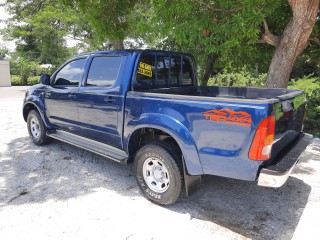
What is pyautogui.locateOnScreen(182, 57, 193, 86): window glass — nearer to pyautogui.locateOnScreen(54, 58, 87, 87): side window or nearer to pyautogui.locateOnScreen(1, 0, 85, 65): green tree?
pyautogui.locateOnScreen(54, 58, 87, 87): side window

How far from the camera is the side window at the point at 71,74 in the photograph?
440 centimetres

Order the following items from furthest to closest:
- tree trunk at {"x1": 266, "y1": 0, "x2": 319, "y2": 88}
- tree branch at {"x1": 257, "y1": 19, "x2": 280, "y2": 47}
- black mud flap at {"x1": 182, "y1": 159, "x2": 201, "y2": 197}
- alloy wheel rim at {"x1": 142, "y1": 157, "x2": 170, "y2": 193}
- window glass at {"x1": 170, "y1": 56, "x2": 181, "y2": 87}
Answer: tree branch at {"x1": 257, "y1": 19, "x2": 280, "y2": 47}, tree trunk at {"x1": 266, "y1": 0, "x2": 319, "y2": 88}, window glass at {"x1": 170, "y1": 56, "x2": 181, "y2": 87}, alloy wheel rim at {"x1": 142, "y1": 157, "x2": 170, "y2": 193}, black mud flap at {"x1": 182, "y1": 159, "x2": 201, "y2": 197}

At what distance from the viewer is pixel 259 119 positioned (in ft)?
8.02

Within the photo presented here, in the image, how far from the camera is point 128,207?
3.27 metres

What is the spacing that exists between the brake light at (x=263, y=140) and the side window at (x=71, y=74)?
3.02 meters

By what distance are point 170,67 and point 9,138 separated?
4.49m

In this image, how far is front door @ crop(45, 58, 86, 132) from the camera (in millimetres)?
4406

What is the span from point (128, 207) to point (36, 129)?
3358 mm

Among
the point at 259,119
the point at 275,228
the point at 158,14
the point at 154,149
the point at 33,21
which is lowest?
the point at 275,228

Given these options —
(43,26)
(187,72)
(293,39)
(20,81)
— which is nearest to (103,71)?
(187,72)

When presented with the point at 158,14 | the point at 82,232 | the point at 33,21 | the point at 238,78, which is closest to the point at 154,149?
the point at 82,232

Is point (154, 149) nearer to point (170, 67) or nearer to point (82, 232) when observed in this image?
point (82, 232)

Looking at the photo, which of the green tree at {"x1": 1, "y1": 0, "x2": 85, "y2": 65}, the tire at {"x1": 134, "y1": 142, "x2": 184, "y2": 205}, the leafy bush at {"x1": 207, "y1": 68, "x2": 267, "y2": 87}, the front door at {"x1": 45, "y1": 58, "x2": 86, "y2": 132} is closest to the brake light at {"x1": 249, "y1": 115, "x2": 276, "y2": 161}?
the tire at {"x1": 134, "y1": 142, "x2": 184, "y2": 205}

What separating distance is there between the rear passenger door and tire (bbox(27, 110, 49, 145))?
1482mm
